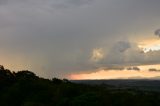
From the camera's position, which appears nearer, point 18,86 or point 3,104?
point 3,104

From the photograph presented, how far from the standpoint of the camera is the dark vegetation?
7706 cm

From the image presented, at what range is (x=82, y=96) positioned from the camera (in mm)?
81938

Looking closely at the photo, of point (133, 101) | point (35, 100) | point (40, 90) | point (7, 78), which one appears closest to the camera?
point (133, 101)

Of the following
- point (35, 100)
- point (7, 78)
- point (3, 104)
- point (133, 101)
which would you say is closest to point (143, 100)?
point (133, 101)

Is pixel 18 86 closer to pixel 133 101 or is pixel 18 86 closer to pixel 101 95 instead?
pixel 101 95

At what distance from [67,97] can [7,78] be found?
26956mm

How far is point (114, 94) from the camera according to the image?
266 feet

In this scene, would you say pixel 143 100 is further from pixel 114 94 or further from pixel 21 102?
pixel 21 102

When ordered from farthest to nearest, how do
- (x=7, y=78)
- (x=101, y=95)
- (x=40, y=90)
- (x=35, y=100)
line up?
1. (x=7, y=78)
2. (x=40, y=90)
3. (x=35, y=100)
4. (x=101, y=95)

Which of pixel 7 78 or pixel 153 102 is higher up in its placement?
pixel 7 78

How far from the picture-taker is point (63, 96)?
84688 millimetres

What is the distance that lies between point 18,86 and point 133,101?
2809cm

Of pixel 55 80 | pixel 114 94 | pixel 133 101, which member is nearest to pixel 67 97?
pixel 114 94

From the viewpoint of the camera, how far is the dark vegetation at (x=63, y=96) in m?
77.1
